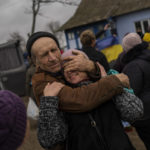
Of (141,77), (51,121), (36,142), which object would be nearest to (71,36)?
(36,142)

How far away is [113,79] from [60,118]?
435 millimetres

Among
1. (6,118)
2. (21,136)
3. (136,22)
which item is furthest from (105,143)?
(136,22)

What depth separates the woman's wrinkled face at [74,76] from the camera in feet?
5.19

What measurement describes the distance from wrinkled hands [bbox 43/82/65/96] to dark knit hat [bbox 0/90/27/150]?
26 cm

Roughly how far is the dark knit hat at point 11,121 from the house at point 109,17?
14.3m

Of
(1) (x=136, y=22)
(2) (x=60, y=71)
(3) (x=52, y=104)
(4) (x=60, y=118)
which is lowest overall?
(1) (x=136, y=22)

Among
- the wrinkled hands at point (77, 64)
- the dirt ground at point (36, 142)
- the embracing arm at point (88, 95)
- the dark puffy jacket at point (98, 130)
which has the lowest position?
the dirt ground at point (36, 142)

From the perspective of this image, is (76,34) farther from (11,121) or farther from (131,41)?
(11,121)

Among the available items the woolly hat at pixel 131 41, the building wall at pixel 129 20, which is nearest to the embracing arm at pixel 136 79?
the woolly hat at pixel 131 41

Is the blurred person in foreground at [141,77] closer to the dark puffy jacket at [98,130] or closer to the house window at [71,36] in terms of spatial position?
the dark puffy jacket at [98,130]

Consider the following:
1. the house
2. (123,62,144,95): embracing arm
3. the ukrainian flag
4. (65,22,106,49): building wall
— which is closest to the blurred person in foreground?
(123,62,144,95): embracing arm

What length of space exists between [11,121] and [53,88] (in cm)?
41

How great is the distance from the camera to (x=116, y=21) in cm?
1705

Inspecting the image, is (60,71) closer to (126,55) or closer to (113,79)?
(113,79)
